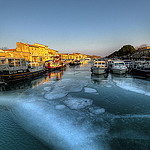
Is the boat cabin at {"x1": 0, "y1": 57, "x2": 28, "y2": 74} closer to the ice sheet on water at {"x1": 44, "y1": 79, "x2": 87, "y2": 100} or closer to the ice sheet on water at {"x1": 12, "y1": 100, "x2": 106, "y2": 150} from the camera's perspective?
the ice sheet on water at {"x1": 44, "y1": 79, "x2": 87, "y2": 100}

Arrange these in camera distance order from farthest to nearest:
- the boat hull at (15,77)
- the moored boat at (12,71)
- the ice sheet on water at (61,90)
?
the moored boat at (12,71), the boat hull at (15,77), the ice sheet on water at (61,90)

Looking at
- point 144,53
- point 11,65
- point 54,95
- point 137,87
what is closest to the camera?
point 54,95

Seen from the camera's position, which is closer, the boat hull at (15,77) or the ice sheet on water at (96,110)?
the ice sheet on water at (96,110)

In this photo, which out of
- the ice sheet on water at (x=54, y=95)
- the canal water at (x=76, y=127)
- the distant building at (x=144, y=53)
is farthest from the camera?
the distant building at (x=144, y=53)

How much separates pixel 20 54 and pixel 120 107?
1666 inches

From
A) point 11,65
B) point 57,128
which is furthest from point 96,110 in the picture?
point 11,65

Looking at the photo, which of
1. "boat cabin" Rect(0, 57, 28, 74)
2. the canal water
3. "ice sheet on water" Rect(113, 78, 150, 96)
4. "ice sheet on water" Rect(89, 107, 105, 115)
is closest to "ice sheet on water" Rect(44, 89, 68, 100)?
the canal water

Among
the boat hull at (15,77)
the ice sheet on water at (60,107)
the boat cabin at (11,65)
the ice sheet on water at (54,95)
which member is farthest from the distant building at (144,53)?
the ice sheet on water at (60,107)

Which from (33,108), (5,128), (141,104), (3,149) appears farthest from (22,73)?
(141,104)

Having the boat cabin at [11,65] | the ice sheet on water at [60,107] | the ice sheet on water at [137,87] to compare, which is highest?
the boat cabin at [11,65]

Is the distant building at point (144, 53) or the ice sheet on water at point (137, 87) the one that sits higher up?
the distant building at point (144, 53)

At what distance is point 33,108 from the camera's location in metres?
6.71

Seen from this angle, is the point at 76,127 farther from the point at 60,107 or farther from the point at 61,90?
the point at 61,90

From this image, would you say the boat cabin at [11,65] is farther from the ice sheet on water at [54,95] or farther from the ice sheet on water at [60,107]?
the ice sheet on water at [60,107]
